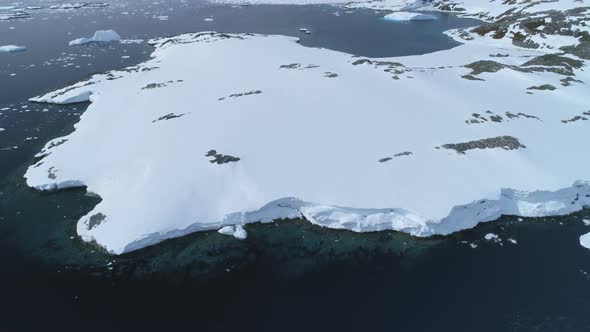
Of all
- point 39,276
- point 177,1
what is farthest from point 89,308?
point 177,1

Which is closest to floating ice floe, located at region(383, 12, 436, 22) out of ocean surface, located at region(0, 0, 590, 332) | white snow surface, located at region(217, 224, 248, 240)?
ocean surface, located at region(0, 0, 590, 332)

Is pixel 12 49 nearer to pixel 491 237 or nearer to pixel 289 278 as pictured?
pixel 289 278

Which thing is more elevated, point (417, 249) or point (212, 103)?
point (212, 103)

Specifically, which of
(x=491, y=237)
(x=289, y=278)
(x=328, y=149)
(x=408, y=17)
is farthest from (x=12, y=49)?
(x=491, y=237)

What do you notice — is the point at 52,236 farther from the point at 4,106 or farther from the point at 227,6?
the point at 227,6

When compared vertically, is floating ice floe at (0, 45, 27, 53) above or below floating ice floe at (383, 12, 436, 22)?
below

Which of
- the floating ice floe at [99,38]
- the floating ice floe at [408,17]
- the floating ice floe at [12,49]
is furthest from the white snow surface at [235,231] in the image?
the floating ice floe at [408,17]

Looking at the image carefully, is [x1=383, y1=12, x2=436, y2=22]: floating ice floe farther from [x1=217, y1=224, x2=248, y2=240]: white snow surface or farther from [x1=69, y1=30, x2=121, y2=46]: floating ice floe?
[x1=217, y1=224, x2=248, y2=240]: white snow surface

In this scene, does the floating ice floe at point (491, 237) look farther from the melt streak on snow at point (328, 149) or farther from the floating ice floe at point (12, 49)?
the floating ice floe at point (12, 49)
